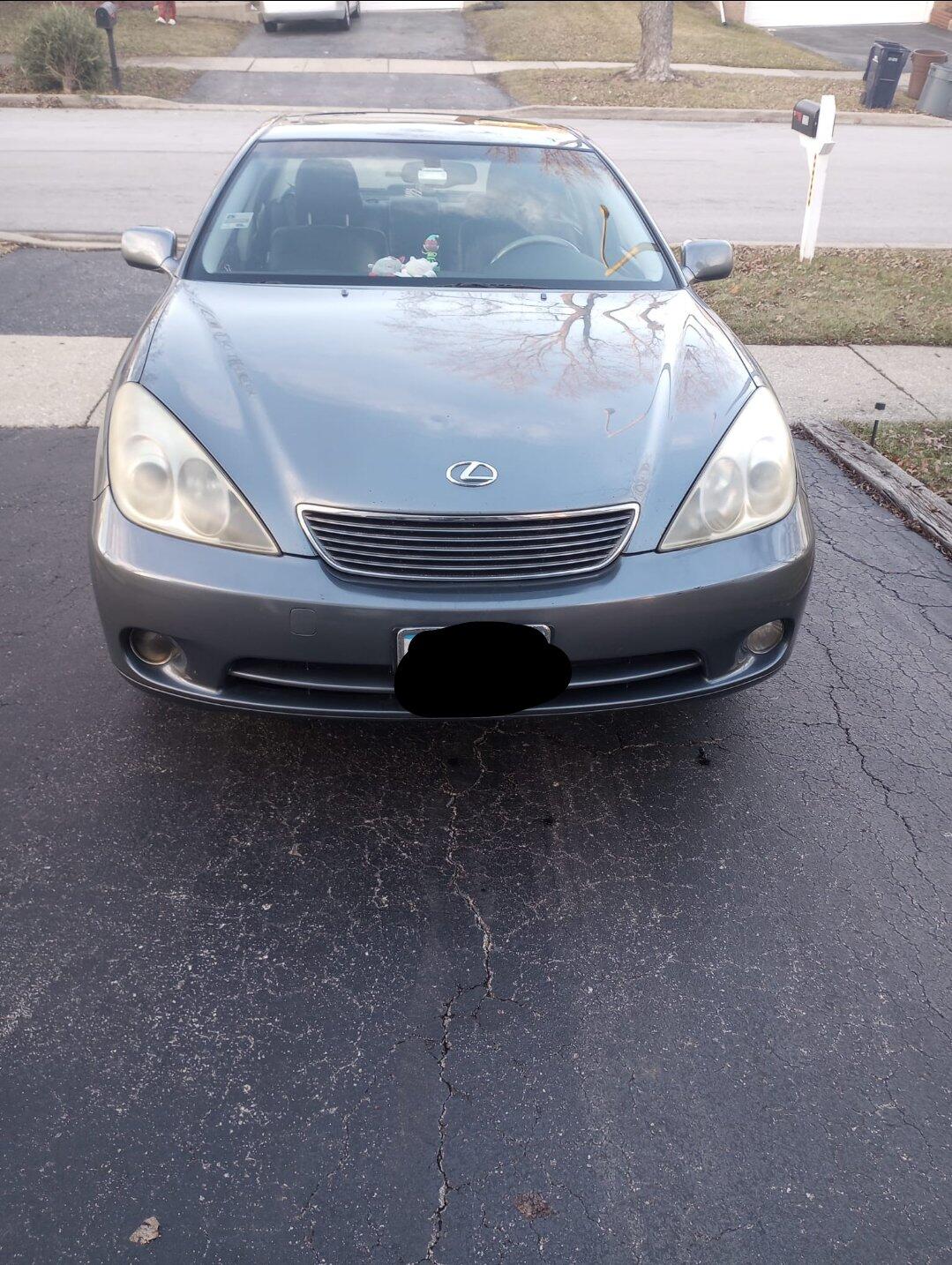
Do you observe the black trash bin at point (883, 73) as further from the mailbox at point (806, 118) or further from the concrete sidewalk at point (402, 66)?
the mailbox at point (806, 118)

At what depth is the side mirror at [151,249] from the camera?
4.09m

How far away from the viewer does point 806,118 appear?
27.0ft

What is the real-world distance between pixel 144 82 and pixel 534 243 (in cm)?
1676

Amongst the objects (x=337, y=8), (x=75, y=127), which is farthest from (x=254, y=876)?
(x=337, y=8)

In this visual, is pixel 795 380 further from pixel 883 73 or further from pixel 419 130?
pixel 883 73

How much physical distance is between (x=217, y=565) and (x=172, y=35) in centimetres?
2400

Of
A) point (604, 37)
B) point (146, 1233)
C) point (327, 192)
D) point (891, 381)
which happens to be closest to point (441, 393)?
point (327, 192)

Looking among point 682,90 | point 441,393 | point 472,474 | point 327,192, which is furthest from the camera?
point 682,90

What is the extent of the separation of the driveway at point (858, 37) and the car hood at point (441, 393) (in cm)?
2396

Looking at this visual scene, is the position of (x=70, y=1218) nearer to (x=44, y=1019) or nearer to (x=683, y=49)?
(x=44, y=1019)

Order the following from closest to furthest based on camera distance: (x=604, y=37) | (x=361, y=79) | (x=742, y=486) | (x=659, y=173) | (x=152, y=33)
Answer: (x=742, y=486)
(x=659, y=173)
(x=361, y=79)
(x=152, y=33)
(x=604, y=37)

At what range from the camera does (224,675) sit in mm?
2662

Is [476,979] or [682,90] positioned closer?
[476,979]

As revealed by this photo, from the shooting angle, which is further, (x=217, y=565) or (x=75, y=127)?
(x=75, y=127)
